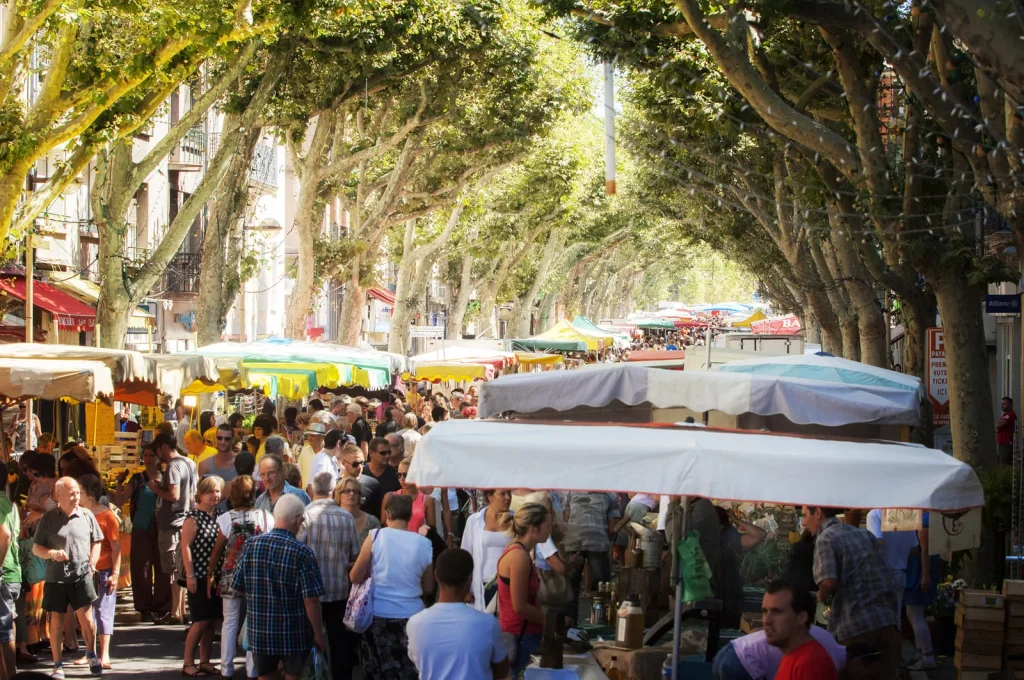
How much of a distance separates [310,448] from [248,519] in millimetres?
4454

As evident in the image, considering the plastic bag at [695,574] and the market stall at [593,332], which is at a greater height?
the market stall at [593,332]

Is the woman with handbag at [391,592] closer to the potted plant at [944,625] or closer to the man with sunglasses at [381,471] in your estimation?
the man with sunglasses at [381,471]

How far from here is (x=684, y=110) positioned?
22.4 m

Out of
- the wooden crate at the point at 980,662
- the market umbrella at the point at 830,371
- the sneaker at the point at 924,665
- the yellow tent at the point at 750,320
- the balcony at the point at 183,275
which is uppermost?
the balcony at the point at 183,275

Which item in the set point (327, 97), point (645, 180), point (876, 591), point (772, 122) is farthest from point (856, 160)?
point (645, 180)

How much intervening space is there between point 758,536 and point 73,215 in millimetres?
19194

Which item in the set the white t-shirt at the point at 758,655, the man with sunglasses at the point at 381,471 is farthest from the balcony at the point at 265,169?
the white t-shirt at the point at 758,655

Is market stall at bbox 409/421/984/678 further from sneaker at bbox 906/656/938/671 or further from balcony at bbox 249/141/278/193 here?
balcony at bbox 249/141/278/193

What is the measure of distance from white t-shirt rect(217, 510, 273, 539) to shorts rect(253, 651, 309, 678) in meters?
1.59

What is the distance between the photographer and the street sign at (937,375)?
16.3 metres

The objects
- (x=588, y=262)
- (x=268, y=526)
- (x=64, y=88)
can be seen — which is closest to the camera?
(x=268, y=526)

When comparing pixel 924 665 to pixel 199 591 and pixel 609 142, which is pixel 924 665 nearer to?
pixel 609 142

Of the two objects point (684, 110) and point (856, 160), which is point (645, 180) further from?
point (856, 160)

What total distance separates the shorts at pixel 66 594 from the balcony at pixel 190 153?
76.9ft
